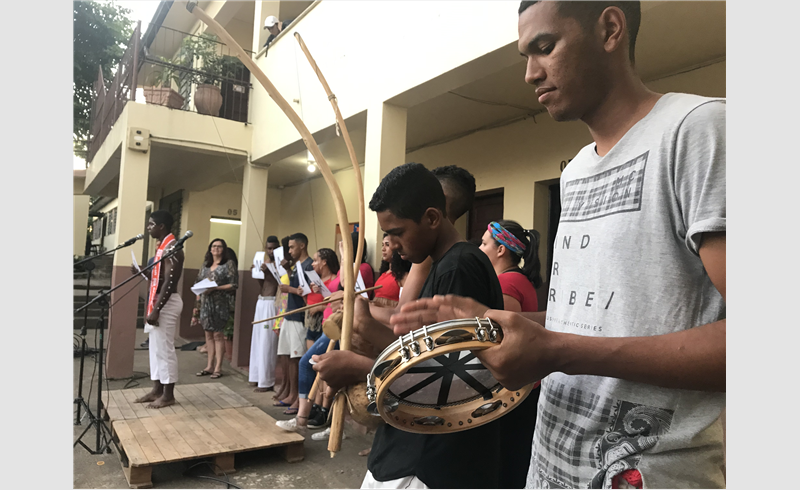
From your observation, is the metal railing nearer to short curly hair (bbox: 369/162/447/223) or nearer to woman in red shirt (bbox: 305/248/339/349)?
woman in red shirt (bbox: 305/248/339/349)

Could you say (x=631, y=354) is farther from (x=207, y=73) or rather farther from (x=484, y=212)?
(x=207, y=73)

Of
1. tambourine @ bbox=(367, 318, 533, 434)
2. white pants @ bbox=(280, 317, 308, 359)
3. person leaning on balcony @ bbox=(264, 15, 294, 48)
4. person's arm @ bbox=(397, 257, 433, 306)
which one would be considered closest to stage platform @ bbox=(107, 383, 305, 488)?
white pants @ bbox=(280, 317, 308, 359)

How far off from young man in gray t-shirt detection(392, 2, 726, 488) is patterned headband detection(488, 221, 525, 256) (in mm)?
1810

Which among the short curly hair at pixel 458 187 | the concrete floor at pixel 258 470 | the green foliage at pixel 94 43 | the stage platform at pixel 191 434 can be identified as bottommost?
the concrete floor at pixel 258 470

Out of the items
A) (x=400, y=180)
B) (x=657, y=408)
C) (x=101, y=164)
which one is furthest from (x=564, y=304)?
(x=101, y=164)

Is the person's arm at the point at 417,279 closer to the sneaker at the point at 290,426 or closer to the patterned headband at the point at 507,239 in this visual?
the patterned headband at the point at 507,239

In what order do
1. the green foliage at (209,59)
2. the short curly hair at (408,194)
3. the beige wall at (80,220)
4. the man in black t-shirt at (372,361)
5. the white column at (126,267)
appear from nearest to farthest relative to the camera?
the man in black t-shirt at (372,361) → the short curly hair at (408,194) → the white column at (126,267) → the green foliage at (209,59) → the beige wall at (80,220)

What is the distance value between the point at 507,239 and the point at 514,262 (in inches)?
6.1

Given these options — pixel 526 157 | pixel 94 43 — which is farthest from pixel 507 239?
pixel 94 43

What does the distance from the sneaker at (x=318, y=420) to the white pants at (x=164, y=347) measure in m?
1.48

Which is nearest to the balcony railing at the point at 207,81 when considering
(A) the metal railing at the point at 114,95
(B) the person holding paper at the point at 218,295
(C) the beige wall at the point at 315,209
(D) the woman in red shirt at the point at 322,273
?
(A) the metal railing at the point at 114,95

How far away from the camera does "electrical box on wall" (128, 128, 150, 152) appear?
712cm

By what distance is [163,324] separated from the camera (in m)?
5.02

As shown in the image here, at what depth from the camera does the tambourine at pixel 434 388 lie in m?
0.92
